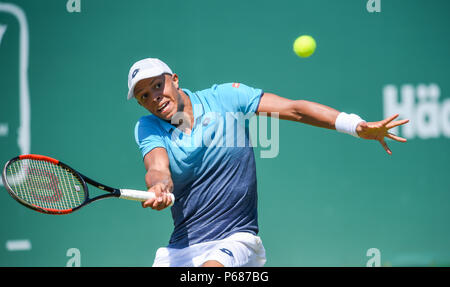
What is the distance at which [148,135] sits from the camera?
2.99m

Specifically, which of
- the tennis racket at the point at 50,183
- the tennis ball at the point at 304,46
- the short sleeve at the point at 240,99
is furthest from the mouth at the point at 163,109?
the tennis ball at the point at 304,46

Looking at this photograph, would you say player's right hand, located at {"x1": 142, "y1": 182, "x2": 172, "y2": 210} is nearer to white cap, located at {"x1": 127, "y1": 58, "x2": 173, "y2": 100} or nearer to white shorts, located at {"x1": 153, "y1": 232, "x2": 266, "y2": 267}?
white shorts, located at {"x1": 153, "y1": 232, "x2": 266, "y2": 267}

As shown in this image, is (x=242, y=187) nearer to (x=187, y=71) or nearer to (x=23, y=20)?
(x=187, y=71)

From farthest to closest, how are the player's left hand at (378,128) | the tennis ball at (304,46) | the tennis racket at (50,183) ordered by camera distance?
the tennis ball at (304,46), the tennis racket at (50,183), the player's left hand at (378,128)

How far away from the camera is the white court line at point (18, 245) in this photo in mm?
4641

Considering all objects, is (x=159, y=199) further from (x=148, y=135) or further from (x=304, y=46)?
(x=304, y=46)

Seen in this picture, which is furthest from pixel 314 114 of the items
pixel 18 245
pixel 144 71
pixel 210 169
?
pixel 18 245

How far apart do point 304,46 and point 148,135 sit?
1.97m

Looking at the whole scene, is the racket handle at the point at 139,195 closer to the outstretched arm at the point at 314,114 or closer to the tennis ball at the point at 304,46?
the outstretched arm at the point at 314,114

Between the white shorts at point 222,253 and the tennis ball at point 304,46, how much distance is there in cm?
200

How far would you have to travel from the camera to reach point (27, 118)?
15.4ft

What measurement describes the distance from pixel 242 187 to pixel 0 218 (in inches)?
98.4

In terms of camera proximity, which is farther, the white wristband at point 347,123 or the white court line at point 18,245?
the white court line at point 18,245
